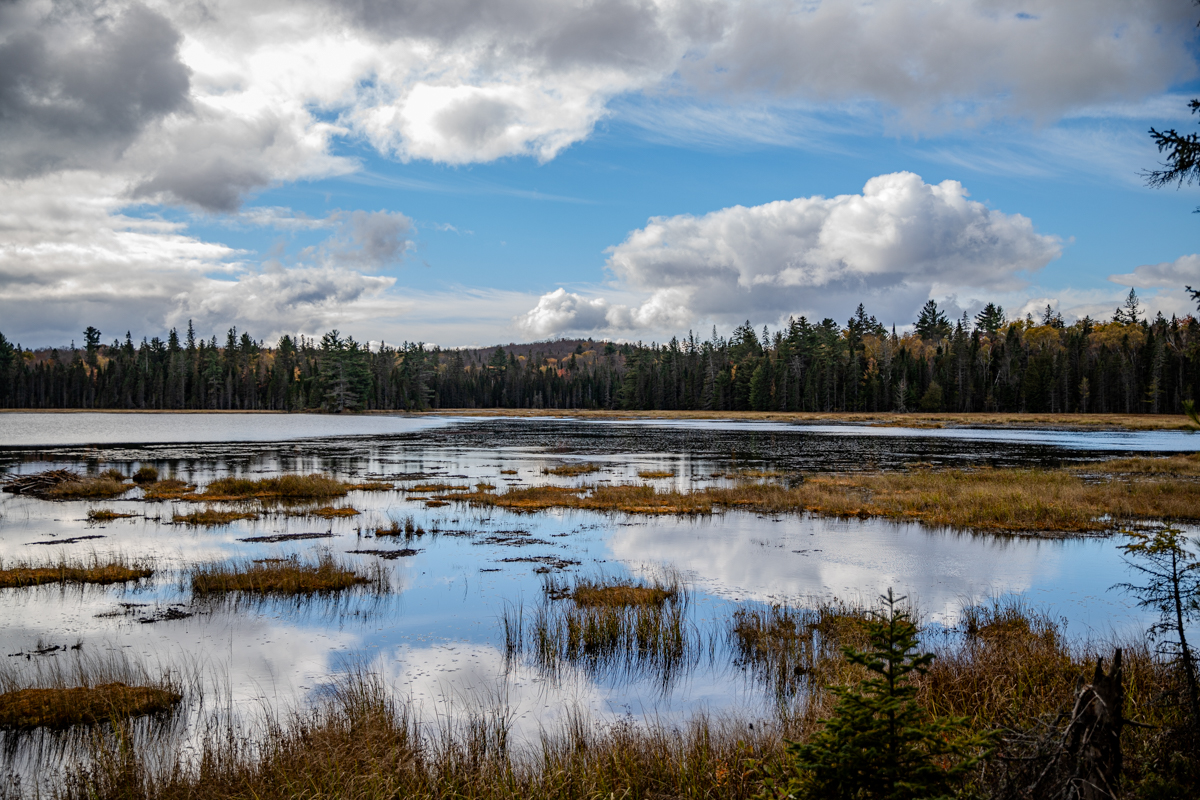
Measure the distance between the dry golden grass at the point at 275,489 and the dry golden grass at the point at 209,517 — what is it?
13.9 ft

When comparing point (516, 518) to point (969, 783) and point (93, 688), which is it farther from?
point (969, 783)

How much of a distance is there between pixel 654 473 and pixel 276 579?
25.4 meters

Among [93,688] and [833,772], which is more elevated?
[833,772]

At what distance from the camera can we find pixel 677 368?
170 m

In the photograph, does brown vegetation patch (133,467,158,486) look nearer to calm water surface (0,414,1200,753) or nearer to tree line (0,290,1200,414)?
calm water surface (0,414,1200,753)

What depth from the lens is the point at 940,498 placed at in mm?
28406

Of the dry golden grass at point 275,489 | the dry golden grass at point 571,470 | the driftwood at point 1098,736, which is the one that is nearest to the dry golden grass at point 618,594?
the driftwood at point 1098,736

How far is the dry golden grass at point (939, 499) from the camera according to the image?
25281 mm

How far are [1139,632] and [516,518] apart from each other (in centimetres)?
1886

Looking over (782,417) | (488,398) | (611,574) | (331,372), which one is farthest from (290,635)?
(488,398)

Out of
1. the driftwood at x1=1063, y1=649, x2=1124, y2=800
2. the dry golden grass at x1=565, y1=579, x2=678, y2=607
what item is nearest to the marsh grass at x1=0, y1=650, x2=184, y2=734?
the dry golden grass at x1=565, y1=579, x2=678, y2=607

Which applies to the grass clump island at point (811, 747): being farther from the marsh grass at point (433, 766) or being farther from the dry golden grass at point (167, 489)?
the dry golden grass at point (167, 489)

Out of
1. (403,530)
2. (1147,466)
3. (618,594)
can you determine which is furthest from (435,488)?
(1147,466)

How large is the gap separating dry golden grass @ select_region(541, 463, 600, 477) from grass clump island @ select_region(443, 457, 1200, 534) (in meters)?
6.75
